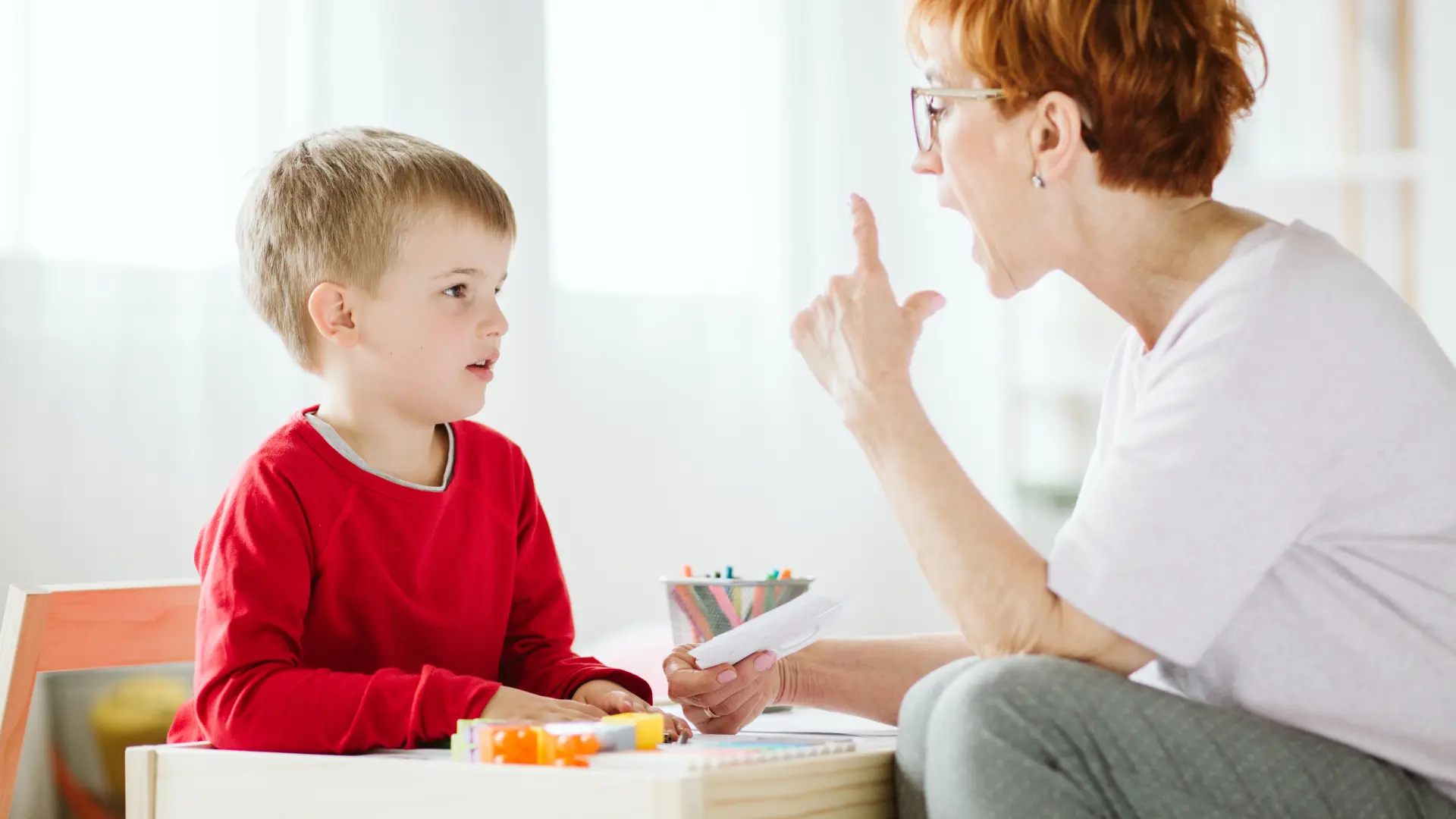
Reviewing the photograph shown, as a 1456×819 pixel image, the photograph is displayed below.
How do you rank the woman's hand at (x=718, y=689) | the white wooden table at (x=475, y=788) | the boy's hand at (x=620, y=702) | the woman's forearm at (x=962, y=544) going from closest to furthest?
the white wooden table at (x=475, y=788), the woman's forearm at (x=962, y=544), the boy's hand at (x=620, y=702), the woman's hand at (x=718, y=689)

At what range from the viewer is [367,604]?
45.5 inches

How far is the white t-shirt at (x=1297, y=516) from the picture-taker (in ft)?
2.95

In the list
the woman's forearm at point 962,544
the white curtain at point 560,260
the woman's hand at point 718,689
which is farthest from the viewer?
the white curtain at point 560,260

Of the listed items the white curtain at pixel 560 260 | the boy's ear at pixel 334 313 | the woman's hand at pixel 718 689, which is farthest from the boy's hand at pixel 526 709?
the white curtain at pixel 560 260

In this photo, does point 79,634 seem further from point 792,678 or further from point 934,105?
point 934,105

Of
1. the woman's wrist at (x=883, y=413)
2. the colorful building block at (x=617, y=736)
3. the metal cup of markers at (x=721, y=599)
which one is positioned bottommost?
the colorful building block at (x=617, y=736)

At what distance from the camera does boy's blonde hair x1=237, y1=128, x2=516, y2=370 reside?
4.01 ft

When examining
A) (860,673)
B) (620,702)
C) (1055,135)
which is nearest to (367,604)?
(620,702)

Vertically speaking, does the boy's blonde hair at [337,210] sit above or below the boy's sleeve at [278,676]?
above

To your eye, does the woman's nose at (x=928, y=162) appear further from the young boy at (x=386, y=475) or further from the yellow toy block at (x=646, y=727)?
the yellow toy block at (x=646, y=727)

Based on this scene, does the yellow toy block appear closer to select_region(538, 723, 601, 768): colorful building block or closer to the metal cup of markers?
select_region(538, 723, 601, 768): colorful building block

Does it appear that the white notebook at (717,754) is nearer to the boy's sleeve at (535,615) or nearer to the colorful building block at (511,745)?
the colorful building block at (511,745)

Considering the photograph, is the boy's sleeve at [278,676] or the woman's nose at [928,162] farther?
the woman's nose at [928,162]

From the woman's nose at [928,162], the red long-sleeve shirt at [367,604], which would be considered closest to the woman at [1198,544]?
the woman's nose at [928,162]
